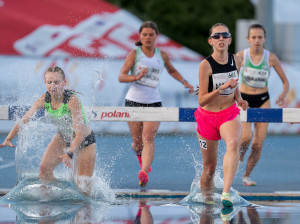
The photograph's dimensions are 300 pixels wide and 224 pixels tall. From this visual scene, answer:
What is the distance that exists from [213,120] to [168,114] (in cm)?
147

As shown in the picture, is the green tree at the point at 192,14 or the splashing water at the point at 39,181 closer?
the splashing water at the point at 39,181

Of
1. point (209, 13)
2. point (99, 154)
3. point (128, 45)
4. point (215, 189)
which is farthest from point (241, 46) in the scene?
point (215, 189)

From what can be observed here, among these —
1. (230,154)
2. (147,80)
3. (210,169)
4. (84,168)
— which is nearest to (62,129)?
(84,168)

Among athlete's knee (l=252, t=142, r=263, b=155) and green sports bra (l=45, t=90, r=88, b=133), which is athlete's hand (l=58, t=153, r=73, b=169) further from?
athlete's knee (l=252, t=142, r=263, b=155)

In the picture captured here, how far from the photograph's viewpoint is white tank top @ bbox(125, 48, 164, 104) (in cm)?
1020

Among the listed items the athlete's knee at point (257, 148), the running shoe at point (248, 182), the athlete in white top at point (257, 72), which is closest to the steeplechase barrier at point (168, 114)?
the athlete's knee at point (257, 148)

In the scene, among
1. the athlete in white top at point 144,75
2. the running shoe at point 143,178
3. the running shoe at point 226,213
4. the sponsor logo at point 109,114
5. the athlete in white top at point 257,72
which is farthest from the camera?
the athlete in white top at point 257,72

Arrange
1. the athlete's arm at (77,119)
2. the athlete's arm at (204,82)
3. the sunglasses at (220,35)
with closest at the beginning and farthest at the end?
the athlete's arm at (204,82) < the sunglasses at (220,35) < the athlete's arm at (77,119)

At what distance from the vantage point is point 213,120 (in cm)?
812

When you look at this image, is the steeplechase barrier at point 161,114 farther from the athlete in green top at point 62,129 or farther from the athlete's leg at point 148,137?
the athlete in green top at point 62,129

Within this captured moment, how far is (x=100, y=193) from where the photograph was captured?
28.1 ft

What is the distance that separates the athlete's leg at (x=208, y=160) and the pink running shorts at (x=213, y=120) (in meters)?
0.07

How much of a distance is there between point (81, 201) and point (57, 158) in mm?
525

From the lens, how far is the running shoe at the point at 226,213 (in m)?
7.46
